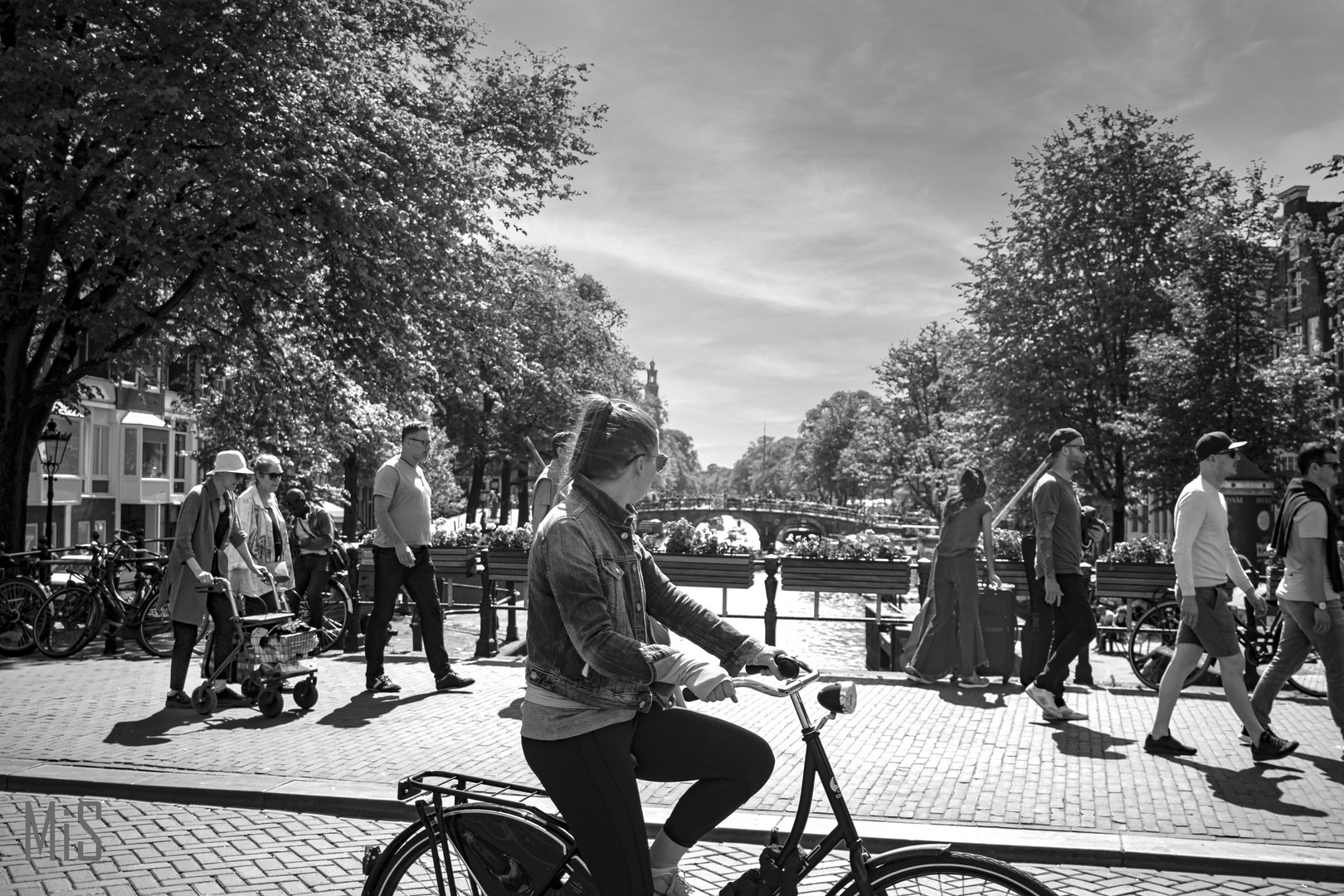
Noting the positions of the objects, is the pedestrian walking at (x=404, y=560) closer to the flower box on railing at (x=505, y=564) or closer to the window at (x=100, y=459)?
the flower box on railing at (x=505, y=564)

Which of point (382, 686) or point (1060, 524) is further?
point (382, 686)

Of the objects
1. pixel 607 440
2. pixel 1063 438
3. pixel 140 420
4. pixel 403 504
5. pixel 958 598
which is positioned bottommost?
pixel 958 598

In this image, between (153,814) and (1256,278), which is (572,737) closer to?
(153,814)

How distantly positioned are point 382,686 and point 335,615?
421 centimetres

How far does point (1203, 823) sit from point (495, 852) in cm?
379

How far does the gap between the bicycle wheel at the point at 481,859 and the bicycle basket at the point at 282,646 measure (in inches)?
208

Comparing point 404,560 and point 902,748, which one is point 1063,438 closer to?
point 902,748

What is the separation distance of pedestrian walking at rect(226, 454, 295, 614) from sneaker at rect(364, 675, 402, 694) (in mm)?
1188

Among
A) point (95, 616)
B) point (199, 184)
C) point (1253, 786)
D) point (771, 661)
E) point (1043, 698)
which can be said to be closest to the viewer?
point (771, 661)

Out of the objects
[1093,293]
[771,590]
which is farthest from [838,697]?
[1093,293]

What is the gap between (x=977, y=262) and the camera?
104 ft

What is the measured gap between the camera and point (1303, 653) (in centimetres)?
693

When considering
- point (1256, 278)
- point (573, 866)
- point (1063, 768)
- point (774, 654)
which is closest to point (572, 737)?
point (573, 866)

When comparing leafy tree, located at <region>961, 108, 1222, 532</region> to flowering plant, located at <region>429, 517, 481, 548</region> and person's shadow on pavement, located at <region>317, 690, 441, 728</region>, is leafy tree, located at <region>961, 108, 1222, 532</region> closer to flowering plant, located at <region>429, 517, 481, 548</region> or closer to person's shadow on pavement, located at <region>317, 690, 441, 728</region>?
flowering plant, located at <region>429, 517, 481, 548</region>
